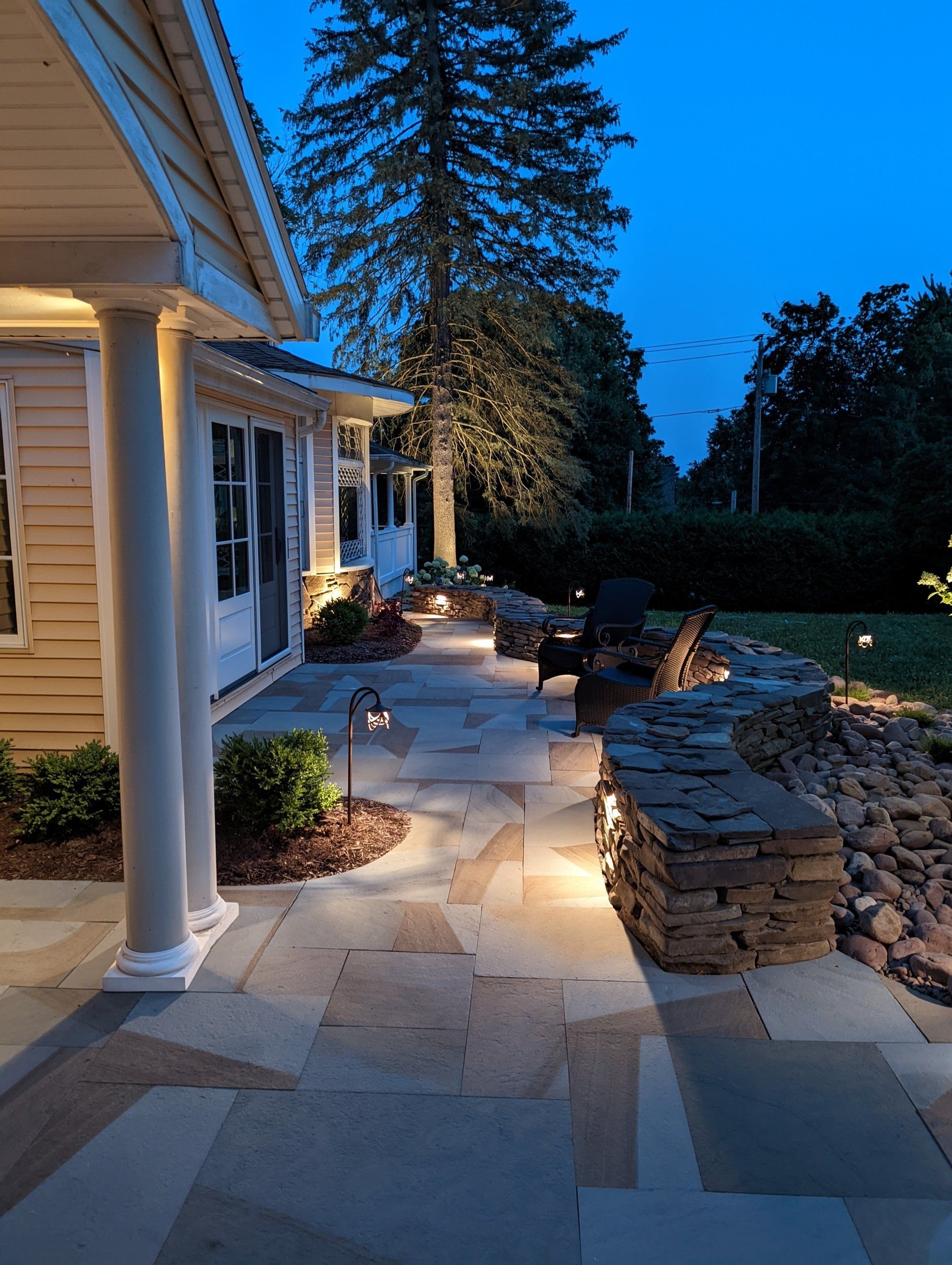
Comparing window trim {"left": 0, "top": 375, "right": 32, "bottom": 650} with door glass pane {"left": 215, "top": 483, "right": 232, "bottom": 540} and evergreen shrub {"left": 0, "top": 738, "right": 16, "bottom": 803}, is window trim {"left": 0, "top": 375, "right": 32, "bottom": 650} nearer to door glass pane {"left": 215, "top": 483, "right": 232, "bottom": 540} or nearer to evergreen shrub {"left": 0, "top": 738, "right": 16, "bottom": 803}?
evergreen shrub {"left": 0, "top": 738, "right": 16, "bottom": 803}

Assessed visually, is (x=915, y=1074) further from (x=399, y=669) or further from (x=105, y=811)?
(x=399, y=669)

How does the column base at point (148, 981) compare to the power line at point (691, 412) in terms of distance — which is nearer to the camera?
the column base at point (148, 981)

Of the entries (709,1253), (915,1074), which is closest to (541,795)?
(915,1074)

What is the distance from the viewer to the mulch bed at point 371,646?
9617 millimetres

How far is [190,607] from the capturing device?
10.9ft

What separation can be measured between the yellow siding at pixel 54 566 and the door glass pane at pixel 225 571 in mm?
1746

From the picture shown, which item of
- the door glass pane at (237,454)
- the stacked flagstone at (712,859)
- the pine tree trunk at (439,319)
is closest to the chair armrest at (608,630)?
the door glass pane at (237,454)

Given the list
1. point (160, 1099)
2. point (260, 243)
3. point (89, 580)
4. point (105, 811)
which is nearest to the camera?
point (160, 1099)

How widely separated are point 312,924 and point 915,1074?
2.21 metres

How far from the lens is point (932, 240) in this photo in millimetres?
129500

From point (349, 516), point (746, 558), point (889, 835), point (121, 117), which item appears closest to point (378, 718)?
point (889, 835)

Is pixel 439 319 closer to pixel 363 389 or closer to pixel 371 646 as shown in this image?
pixel 363 389

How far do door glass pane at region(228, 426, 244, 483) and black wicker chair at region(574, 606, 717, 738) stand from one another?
3.30m

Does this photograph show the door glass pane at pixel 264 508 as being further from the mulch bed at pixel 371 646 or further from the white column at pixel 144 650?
the white column at pixel 144 650
